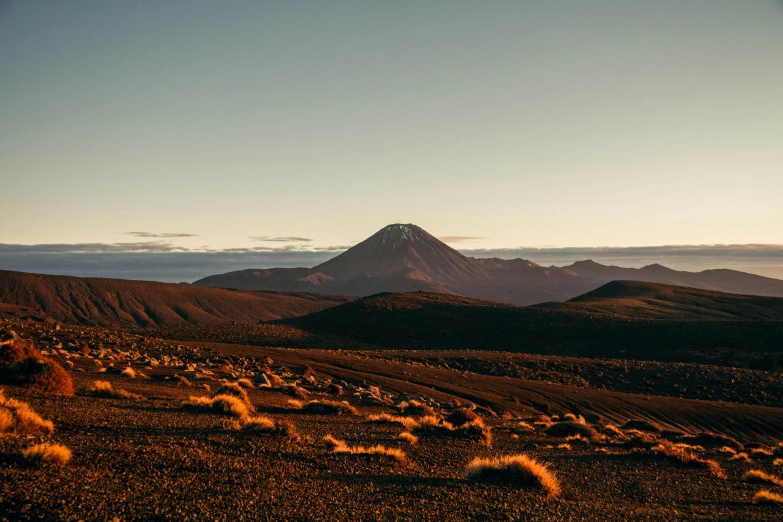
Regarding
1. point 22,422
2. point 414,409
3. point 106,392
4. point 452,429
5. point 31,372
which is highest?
point 22,422

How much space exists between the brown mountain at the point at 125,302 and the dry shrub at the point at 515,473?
359 ft

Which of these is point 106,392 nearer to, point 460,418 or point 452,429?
point 452,429

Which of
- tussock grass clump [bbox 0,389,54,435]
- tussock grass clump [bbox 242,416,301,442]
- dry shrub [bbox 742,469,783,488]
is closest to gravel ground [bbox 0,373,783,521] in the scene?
tussock grass clump [bbox 242,416,301,442]

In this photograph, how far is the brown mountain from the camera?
108938 mm

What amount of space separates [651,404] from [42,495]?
3416 centimetres

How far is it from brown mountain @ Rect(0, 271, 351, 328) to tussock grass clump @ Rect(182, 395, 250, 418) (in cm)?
10215

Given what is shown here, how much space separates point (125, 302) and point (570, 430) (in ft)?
399

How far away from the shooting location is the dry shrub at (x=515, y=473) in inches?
386

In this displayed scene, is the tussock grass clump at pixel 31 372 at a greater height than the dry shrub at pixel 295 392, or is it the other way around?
the tussock grass clump at pixel 31 372

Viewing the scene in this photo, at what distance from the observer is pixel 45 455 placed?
7.25 metres

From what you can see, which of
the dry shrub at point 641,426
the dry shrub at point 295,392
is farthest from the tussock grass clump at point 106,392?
the dry shrub at point 641,426

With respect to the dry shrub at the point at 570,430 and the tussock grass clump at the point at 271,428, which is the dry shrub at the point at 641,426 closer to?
the dry shrub at the point at 570,430

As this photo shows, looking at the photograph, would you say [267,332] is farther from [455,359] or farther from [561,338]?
[561,338]

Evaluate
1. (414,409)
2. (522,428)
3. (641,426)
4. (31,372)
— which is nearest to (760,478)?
(522,428)
